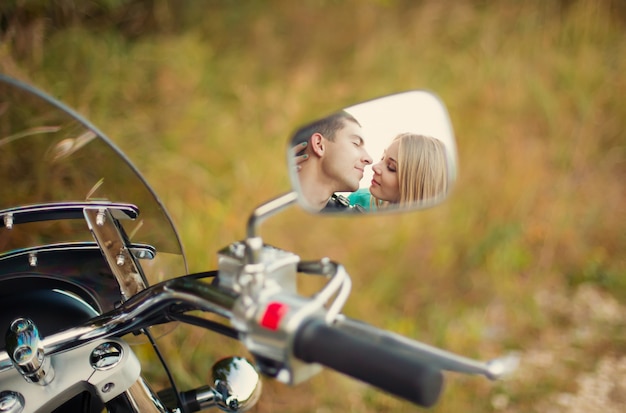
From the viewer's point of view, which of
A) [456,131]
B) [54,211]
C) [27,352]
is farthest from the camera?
[456,131]

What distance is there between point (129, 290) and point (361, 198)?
45cm

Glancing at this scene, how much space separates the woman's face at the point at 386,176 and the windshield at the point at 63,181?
1.34ft

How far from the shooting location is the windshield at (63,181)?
3.27ft

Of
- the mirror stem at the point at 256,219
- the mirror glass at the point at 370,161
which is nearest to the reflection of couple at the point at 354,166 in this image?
the mirror glass at the point at 370,161

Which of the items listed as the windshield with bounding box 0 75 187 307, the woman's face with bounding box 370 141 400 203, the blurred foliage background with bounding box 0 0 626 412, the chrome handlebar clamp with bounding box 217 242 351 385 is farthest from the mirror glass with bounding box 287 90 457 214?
the blurred foliage background with bounding box 0 0 626 412

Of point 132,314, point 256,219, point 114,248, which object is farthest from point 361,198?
point 114,248

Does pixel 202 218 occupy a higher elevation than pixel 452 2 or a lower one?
lower

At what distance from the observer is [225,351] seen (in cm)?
257

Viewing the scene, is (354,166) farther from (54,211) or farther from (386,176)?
(54,211)

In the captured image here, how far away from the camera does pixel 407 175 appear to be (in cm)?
83

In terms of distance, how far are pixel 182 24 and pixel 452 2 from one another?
204cm

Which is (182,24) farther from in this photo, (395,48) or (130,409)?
(130,409)

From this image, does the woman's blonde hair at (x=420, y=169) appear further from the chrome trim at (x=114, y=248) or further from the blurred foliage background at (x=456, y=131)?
the blurred foliage background at (x=456, y=131)

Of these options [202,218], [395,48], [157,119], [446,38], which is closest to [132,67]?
[157,119]
